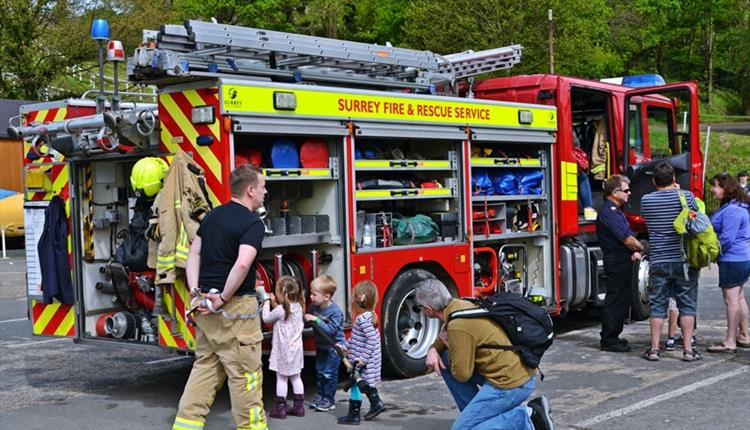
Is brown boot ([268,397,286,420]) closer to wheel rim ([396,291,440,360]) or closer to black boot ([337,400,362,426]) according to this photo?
black boot ([337,400,362,426])

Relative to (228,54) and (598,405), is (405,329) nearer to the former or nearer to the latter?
(598,405)

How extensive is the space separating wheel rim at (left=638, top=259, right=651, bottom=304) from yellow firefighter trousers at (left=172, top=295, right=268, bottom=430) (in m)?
6.17

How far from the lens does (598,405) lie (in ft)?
24.2

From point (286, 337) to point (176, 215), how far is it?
3.89ft

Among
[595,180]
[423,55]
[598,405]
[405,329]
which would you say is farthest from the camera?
[595,180]

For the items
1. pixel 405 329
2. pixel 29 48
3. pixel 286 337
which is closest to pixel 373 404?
pixel 286 337

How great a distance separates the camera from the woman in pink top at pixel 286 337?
7035mm

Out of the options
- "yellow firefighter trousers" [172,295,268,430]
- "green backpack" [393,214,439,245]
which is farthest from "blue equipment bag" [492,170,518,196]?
"yellow firefighter trousers" [172,295,268,430]

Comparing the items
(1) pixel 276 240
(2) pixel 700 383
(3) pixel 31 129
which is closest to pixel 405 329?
(1) pixel 276 240

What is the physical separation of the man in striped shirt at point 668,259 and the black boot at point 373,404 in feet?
10.5

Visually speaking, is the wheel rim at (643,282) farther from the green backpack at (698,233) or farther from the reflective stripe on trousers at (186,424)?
the reflective stripe on trousers at (186,424)

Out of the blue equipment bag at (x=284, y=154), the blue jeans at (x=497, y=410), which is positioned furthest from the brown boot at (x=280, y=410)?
the blue jeans at (x=497, y=410)

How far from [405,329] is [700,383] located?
252cm

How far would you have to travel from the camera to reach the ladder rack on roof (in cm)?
730
